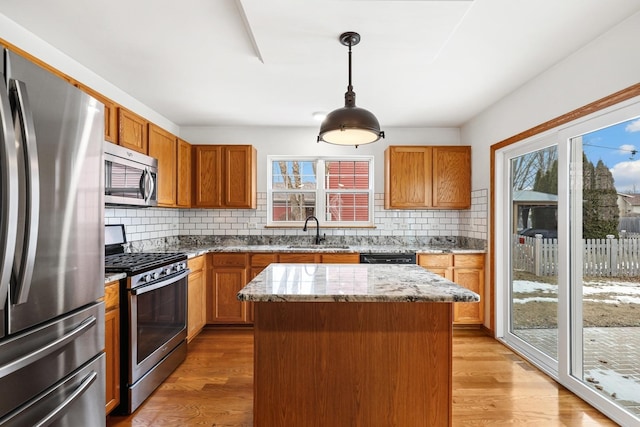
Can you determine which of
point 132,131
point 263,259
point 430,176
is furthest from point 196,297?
point 430,176

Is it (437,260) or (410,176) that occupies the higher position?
(410,176)

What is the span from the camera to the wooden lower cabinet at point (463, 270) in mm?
3654

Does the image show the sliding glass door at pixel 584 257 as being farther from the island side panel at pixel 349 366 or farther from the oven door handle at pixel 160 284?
the oven door handle at pixel 160 284

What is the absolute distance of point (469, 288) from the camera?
3656 millimetres

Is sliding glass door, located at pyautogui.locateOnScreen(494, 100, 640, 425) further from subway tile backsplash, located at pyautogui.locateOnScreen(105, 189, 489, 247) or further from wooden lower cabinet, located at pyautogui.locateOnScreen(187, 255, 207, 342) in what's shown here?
wooden lower cabinet, located at pyautogui.locateOnScreen(187, 255, 207, 342)

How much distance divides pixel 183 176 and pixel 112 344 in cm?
215

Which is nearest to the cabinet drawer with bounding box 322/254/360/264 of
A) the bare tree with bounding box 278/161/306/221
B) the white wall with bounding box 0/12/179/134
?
the bare tree with bounding box 278/161/306/221

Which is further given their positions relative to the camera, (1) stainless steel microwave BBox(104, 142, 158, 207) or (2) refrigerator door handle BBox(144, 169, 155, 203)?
(2) refrigerator door handle BBox(144, 169, 155, 203)

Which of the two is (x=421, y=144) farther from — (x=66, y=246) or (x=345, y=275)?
(x=66, y=246)

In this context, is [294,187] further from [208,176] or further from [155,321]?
[155,321]

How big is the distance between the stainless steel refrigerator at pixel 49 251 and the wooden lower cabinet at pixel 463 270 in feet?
9.95

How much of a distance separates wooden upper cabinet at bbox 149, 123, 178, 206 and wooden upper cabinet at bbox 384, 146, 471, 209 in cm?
247

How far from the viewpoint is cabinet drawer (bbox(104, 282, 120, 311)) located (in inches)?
78.5

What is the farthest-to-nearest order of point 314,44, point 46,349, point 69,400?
point 314,44, point 69,400, point 46,349
